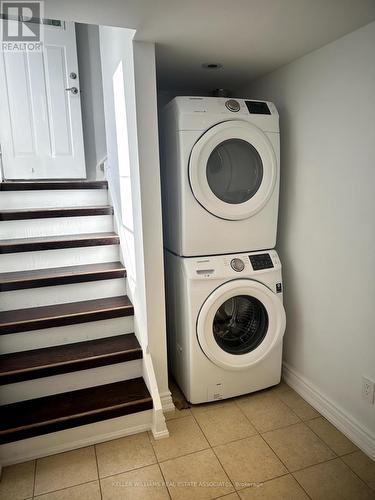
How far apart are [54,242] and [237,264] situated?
3.86 ft

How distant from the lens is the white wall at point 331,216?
5.26ft

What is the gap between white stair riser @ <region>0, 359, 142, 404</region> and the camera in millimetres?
1789

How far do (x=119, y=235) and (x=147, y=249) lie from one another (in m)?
0.61

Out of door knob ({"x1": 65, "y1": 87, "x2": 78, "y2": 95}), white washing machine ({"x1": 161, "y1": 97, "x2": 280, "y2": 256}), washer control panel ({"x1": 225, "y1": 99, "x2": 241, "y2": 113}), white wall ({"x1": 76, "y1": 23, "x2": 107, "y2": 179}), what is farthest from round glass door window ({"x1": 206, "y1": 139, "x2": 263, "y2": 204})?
door knob ({"x1": 65, "y1": 87, "x2": 78, "y2": 95})

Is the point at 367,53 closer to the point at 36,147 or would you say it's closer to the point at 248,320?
the point at 248,320

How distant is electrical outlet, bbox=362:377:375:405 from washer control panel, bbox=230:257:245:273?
0.83m

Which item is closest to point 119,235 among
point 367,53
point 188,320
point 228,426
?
point 188,320

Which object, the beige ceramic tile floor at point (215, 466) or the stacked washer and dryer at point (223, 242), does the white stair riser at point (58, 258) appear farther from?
the beige ceramic tile floor at point (215, 466)

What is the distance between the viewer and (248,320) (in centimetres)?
216

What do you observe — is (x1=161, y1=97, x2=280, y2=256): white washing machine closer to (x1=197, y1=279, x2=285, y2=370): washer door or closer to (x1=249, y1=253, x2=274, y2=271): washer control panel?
(x1=249, y1=253, x2=274, y2=271): washer control panel

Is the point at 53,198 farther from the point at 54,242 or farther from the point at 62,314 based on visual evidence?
the point at 62,314

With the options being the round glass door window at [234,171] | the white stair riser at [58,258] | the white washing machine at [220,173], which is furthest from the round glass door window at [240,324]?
the white stair riser at [58,258]

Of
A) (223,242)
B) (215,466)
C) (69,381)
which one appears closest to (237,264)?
(223,242)

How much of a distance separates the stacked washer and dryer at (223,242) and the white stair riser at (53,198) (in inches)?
31.2
